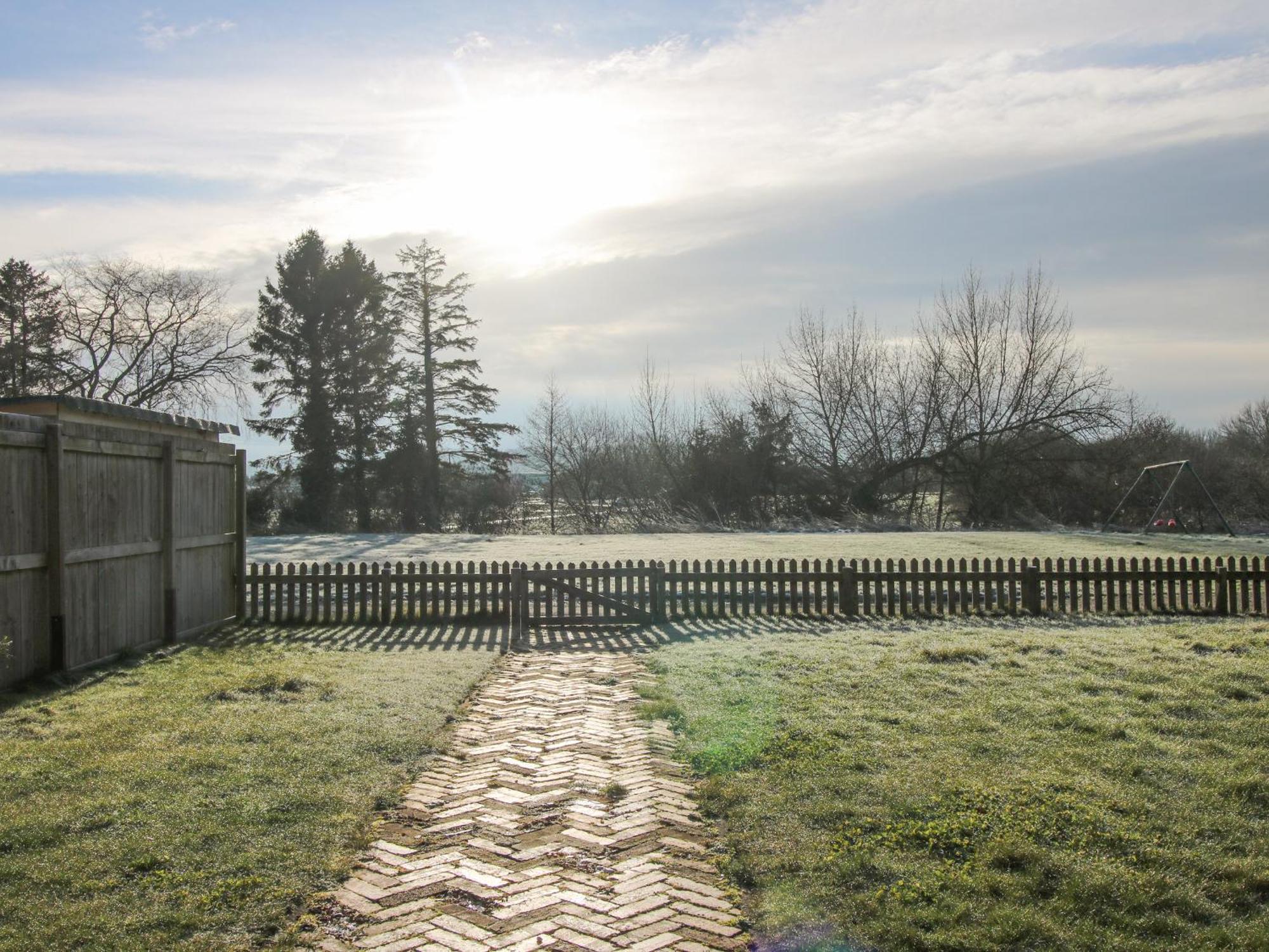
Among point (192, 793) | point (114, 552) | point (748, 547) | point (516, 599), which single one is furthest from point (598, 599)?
point (748, 547)

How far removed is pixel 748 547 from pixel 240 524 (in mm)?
15814

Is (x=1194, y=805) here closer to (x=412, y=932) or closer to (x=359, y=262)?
(x=412, y=932)

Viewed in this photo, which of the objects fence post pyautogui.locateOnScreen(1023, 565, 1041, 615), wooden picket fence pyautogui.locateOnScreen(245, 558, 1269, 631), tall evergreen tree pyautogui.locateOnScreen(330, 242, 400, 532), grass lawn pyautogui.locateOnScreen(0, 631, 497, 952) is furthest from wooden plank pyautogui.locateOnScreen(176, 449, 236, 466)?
tall evergreen tree pyautogui.locateOnScreen(330, 242, 400, 532)

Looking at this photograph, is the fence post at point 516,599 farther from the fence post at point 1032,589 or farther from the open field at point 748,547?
the fence post at point 1032,589

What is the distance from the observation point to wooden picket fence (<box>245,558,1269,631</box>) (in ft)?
44.9

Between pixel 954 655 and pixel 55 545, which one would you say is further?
pixel 954 655

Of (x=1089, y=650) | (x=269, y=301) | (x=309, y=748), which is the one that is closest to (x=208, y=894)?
(x=309, y=748)

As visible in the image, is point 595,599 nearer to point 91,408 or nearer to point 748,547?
point 91,408

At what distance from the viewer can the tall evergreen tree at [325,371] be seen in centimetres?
4228

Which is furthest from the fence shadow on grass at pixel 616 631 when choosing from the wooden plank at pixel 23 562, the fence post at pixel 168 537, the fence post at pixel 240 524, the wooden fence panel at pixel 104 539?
the wooden plank at pixel 23 562

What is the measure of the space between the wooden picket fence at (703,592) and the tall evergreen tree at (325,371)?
29.1 metres

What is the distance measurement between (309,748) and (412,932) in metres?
2.79

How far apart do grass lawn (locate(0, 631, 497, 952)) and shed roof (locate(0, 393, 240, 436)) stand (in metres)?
2.72

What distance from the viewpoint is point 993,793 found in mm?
5145
